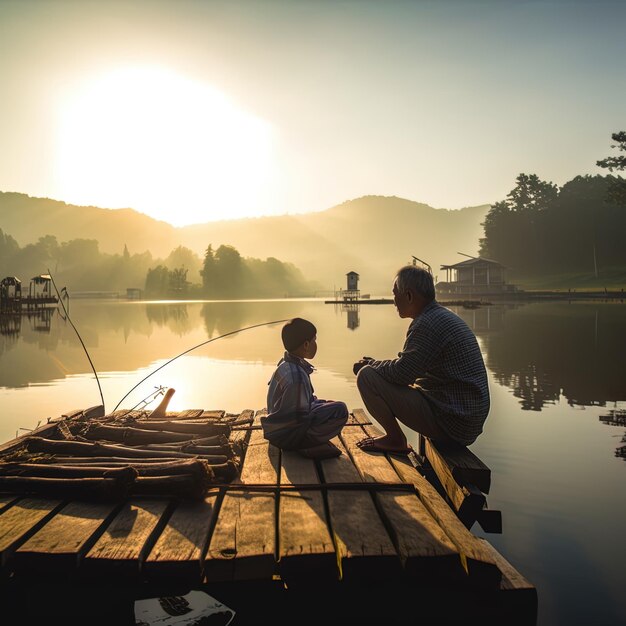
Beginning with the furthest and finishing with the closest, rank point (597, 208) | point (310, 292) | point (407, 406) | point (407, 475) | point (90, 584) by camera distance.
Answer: point (310, 292)
point (597, 208)
point (407, 406)
point (407, 475)
point (90, 584)

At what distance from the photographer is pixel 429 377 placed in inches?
192

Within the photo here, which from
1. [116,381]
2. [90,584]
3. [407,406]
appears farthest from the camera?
[116,381]

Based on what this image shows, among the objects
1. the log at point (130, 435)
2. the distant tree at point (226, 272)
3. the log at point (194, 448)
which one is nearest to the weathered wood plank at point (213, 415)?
the log at point (130, 435)

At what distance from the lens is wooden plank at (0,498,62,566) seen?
309cm

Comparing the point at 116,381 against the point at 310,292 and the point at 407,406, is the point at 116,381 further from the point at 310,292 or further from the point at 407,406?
the point at 310,292

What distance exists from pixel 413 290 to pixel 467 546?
2.41m

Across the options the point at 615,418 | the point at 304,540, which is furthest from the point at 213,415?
the point at 615,418

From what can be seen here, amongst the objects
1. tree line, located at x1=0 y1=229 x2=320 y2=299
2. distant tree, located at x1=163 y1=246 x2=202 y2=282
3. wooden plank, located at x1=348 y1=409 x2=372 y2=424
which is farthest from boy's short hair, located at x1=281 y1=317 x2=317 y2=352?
distant tree, located at x1=163 y1=246 x2=202 y2=282

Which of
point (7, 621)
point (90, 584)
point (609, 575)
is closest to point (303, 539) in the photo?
point (90, 584)

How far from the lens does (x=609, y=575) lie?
4.13 m

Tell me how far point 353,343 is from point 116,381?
11.3 m

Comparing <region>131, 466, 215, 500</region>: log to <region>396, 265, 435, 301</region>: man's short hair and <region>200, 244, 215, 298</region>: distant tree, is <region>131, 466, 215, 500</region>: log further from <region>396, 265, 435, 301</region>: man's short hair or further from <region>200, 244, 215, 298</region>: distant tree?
<region>200, 244, 215, 298</region>: distant tree

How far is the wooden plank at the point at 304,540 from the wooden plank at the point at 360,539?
0.06 m

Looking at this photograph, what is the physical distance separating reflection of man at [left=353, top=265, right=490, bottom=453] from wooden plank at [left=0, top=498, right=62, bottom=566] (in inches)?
116
